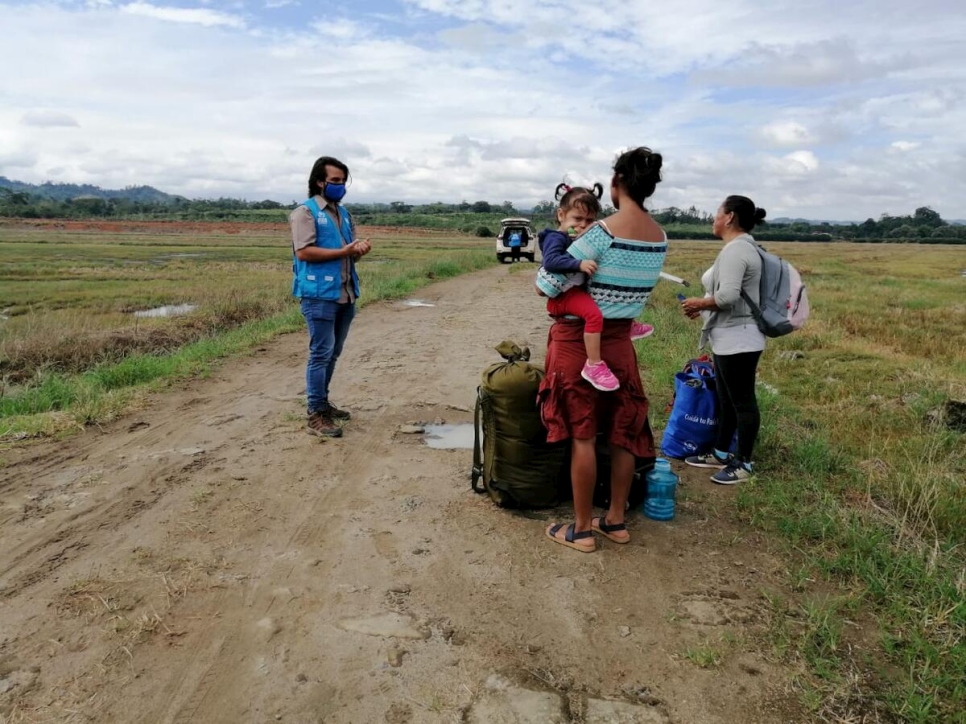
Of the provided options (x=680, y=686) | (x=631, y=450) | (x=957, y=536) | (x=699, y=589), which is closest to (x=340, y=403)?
(x=631, y=450)

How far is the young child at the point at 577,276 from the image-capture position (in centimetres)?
302

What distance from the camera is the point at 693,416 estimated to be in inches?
174

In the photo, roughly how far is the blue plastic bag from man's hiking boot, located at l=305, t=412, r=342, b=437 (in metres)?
2.43

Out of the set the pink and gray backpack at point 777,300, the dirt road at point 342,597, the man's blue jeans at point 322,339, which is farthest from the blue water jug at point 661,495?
the man's blue jeans at point 322,339

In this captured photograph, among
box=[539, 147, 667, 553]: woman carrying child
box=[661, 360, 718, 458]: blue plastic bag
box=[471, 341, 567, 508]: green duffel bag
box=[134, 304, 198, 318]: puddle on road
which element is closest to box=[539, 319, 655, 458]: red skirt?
box=[539, 147, 667, 553]: woman carrying child

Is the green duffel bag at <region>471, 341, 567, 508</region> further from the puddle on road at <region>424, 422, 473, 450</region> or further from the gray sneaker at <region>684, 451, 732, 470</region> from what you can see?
the gray sneaker at <region>684, 451, 732, 470</region>

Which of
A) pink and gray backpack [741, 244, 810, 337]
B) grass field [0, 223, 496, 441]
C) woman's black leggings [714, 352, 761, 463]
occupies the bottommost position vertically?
grass field [0, 223, 496, 441]

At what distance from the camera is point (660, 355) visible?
7738mm

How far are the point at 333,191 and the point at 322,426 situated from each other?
1.73 meters

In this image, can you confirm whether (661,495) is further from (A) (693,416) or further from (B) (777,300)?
(B) (777,300)

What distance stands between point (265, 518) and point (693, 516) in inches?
94.2

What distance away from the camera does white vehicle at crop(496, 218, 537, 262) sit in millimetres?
27234

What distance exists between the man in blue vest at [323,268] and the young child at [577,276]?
1.98 metres

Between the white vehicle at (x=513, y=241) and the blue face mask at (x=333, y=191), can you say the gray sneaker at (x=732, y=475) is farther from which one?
the white vehicle at (x=513, y=241)
